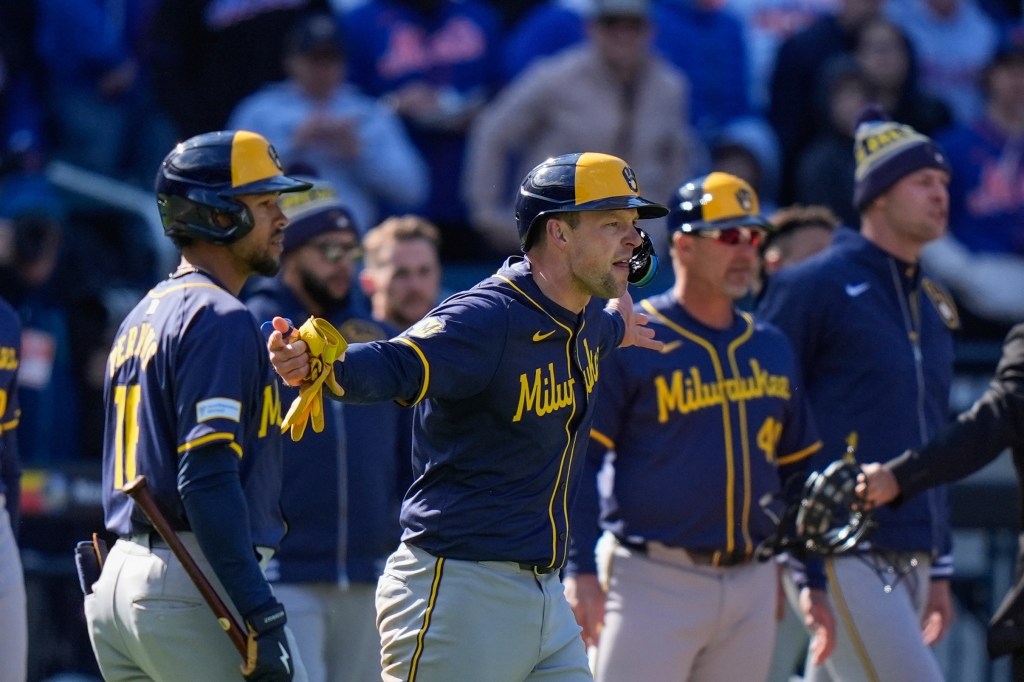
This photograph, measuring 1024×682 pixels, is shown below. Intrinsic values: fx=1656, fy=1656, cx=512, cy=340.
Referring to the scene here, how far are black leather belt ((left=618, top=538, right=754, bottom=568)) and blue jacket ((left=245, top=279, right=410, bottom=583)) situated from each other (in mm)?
933

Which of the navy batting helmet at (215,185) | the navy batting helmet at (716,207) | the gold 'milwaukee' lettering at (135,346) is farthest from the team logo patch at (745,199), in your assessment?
the gold 'milwaukee' lettering at (135,346)

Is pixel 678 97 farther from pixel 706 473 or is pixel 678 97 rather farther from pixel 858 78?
pixel 706 473

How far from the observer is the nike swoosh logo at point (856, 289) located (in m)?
5.91

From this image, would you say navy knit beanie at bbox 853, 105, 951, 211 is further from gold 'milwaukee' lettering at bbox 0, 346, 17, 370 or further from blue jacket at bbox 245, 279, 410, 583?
gold 'milwaukee' lettering at bbox 0, 346, 17, 370

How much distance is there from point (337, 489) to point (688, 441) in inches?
48.3

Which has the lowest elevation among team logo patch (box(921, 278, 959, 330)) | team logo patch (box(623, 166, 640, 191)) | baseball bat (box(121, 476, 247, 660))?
baseball bat (box(121, 476, 247, 660))

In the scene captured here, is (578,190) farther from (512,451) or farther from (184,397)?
(184,397)

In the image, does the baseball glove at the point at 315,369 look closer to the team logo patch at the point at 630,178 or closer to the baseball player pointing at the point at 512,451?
the baseball player pointing at the point at 512,451

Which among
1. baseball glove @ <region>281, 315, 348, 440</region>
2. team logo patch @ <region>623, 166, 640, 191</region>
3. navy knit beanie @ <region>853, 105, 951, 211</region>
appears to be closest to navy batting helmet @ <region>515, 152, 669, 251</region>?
team logo patch @ <region>623, 166, 640, 191</region>

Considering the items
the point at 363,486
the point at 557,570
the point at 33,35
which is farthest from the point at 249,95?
the point at 557,570

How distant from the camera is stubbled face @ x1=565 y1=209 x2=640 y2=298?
4383 millimetres

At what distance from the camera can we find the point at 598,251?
4.38m

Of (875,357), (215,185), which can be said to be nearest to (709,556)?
(875,357)

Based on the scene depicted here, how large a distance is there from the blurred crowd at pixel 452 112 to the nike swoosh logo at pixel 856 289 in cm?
313
